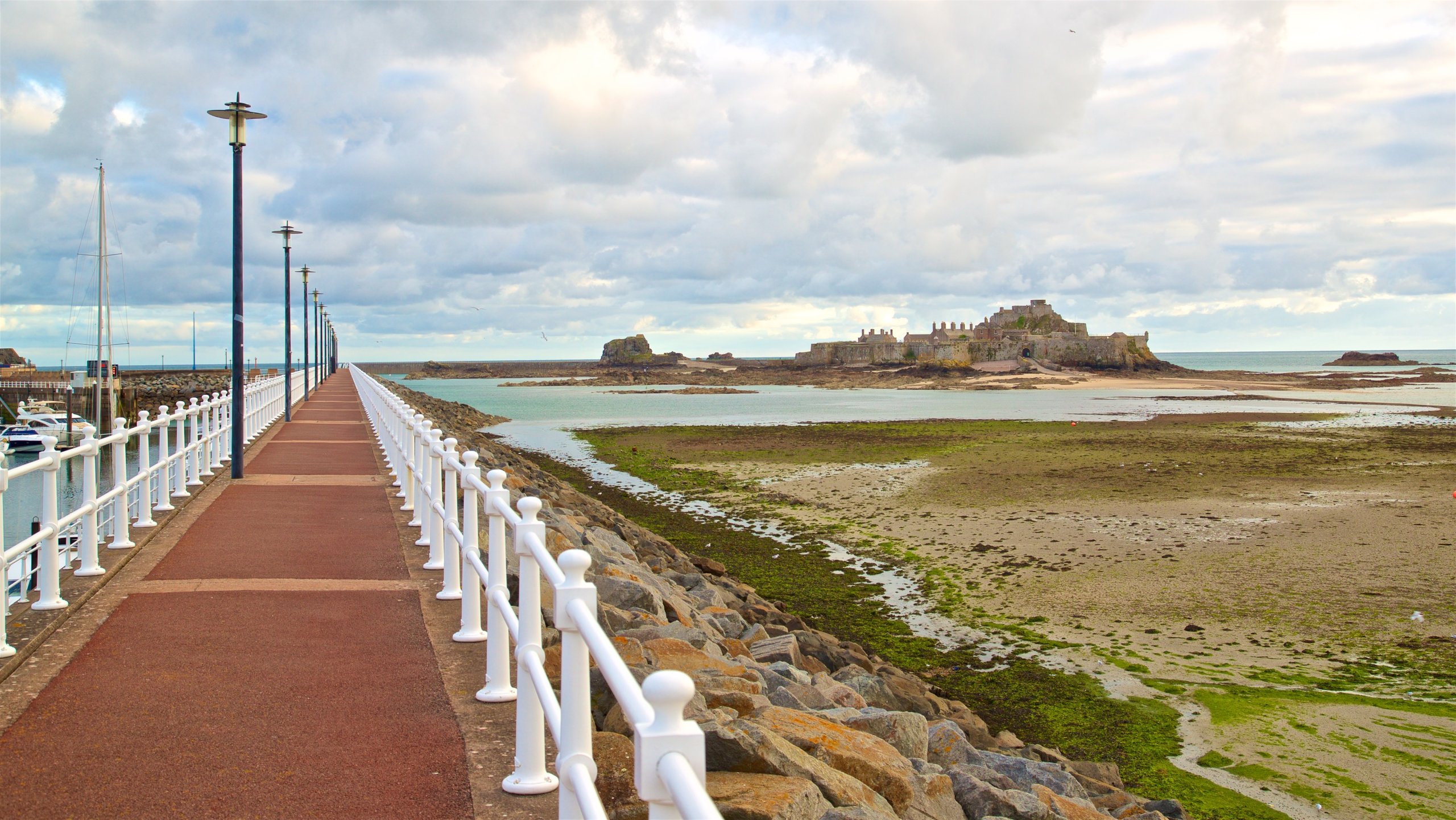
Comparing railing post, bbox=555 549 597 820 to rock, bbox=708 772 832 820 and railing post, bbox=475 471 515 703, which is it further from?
railing post, bbox=475 471 515 703

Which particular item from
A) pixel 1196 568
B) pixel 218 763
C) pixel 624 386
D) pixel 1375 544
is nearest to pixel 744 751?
pixel 218 763

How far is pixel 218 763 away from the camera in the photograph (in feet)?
13.4

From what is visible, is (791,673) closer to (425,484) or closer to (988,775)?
(988,775)

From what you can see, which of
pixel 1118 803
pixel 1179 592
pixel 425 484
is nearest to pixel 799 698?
pixel 1118 803

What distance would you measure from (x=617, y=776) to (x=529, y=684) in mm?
516

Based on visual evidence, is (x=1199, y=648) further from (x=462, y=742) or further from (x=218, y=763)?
(x=218, y=763)

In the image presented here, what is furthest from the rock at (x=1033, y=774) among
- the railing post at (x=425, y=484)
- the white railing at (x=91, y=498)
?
the white railing at (x=91, y=498)

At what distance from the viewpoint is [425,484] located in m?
8.40

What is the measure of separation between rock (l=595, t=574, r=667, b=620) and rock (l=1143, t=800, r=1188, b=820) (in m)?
3.44

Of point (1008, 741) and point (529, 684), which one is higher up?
point (529, 684)

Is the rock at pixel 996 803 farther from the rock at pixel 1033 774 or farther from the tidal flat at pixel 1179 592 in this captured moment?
the tidal flat at pixel 1179 592

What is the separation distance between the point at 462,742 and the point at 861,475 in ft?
72.6

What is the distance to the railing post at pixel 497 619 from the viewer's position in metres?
4.81

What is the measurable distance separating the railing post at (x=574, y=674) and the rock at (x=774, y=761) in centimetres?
146
